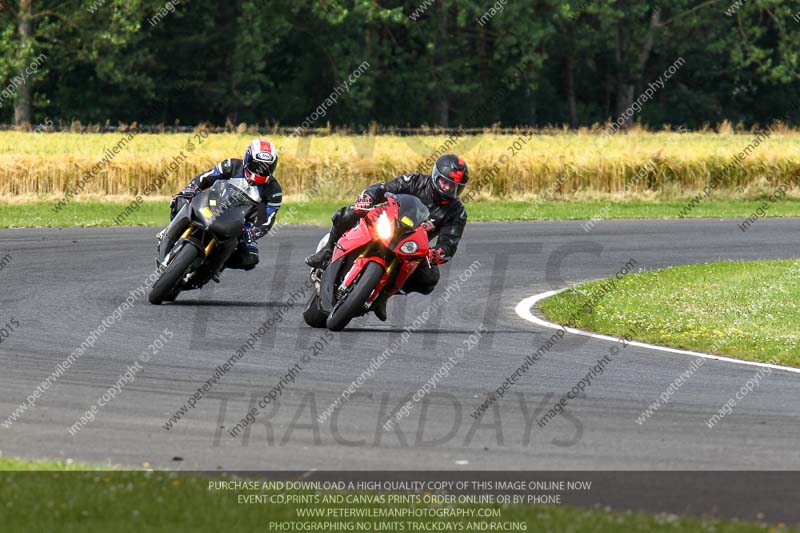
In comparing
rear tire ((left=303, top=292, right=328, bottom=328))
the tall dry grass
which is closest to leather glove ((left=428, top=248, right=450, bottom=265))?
rear tire ((left=303, top=292, right=328, bottom=328))

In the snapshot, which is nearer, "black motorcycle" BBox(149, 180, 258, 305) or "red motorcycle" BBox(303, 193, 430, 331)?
"red motorcycle" BBox(303, 193, 430, 331)

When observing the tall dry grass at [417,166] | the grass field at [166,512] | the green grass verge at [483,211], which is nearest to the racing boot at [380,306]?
the grass field at [166,512]

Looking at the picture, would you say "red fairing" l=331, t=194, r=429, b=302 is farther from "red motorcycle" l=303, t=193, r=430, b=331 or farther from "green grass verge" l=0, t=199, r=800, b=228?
"green grass verge" l=0, t=199, r=800, b=228

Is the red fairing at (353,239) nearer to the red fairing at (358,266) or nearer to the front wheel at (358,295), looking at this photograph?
the red fairing at (358,266)

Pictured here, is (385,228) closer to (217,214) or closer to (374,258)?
(374,258)

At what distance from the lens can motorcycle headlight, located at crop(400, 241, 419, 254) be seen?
1261 centimetres

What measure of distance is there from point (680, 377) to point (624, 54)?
220 ft

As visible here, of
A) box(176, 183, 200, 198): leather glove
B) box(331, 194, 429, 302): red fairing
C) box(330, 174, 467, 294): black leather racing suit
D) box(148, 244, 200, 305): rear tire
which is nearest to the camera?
box(331, 194, 429, 302): red fairing

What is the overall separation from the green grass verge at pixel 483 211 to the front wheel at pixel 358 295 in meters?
13.7

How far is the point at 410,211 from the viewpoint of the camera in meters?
12.7

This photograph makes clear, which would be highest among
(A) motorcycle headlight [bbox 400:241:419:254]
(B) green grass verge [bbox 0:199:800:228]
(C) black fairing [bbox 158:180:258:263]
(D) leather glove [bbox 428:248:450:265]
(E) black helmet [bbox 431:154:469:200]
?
(E) black helmet [bbox 431:154:469:200]

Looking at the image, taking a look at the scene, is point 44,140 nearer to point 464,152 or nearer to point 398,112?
point 464,152

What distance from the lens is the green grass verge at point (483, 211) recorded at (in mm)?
26594

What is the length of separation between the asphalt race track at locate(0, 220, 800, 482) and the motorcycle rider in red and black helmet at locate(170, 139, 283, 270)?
2.27 feet
